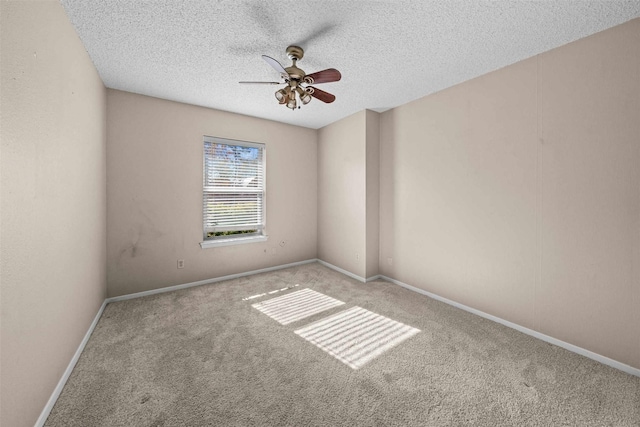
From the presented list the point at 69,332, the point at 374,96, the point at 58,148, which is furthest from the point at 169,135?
the point at 374,96

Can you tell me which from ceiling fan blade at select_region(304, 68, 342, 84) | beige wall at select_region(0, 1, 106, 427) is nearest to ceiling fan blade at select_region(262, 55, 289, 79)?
ceiling fan blade at select_region(304, 68, 342, 84)

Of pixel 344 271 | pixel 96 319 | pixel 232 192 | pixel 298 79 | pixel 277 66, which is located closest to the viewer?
pixel 277 66

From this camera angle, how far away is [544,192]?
226 centimetres

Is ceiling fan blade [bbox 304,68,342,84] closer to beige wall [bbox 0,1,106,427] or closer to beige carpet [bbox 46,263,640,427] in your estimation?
beige wall [bbox 0,1,106,427]

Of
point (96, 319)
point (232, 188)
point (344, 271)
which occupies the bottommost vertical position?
point (96, 319)

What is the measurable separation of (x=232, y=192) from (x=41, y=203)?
255 centimetres

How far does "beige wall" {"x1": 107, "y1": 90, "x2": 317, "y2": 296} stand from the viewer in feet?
10.2

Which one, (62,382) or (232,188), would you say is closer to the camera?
(62,382)

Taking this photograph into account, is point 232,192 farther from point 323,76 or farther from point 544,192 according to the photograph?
point 544,192

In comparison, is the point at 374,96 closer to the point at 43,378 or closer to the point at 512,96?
the point at 512,96

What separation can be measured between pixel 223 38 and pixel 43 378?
2637 millimetres

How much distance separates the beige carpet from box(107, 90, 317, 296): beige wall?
806mm

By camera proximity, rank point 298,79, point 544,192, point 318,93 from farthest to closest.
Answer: point 318,93
point 544,192
point 298,79

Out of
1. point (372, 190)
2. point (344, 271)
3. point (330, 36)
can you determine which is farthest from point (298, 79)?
point (344, 271)
